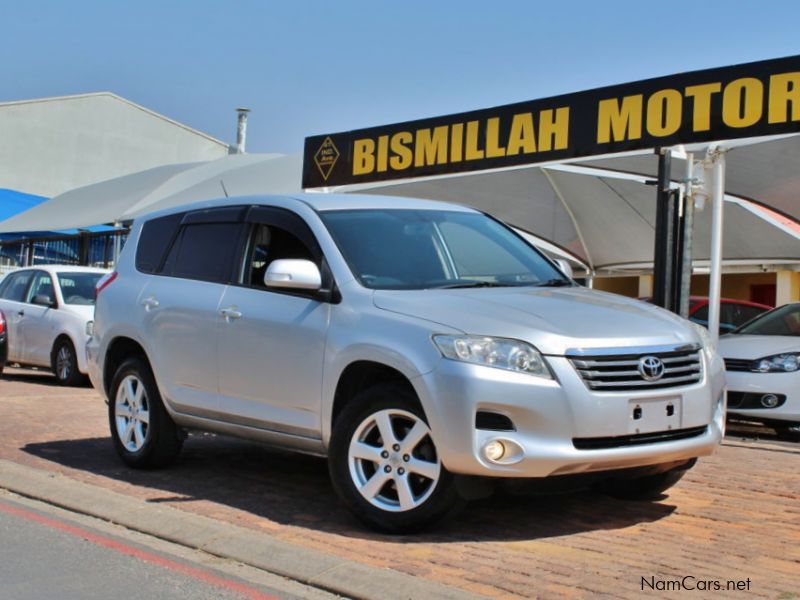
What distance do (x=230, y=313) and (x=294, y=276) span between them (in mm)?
807

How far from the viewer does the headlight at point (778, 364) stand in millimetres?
9898

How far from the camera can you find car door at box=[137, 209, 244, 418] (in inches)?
262

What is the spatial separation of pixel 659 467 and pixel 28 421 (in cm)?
647

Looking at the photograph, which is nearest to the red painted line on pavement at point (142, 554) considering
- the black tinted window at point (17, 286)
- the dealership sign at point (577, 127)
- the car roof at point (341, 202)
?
the car roof at point (341, 202)

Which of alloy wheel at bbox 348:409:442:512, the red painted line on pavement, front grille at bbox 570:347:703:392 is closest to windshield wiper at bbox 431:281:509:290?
alloy wheel at bbox 348:409:442:512

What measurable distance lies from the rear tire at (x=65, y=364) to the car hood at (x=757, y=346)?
815 centimetres

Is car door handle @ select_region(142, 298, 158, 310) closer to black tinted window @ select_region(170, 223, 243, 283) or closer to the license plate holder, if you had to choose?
black tinted window @ select_region(170, 223, 243, 283)

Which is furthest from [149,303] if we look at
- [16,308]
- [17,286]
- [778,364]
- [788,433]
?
[17,286]

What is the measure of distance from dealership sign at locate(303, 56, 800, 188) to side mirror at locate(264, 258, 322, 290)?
594 centimetres

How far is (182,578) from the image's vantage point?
4770 millimetres

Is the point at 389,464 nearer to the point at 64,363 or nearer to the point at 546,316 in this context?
the point at 546,316

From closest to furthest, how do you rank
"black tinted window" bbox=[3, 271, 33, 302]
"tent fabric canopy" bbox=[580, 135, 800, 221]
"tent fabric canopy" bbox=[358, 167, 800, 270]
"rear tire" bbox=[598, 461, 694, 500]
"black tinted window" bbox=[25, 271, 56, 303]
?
1. "rear tire" bbox=[598, 461, 694, 500]
2. "tent fabric canopy" bbox=[580, 135, 800, 221]
3. "black tinted window" bbox=[25, 271, 56, 303]
4. "black tinted window" bbox=[3, 271, 33, 302]
5. "tent fabric canopy" bbox=[358, 167, 800, 270]

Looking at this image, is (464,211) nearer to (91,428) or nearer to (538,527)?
(538,527)

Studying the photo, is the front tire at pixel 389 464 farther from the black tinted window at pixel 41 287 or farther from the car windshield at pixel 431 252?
the black tinted window at pixel 41 287
